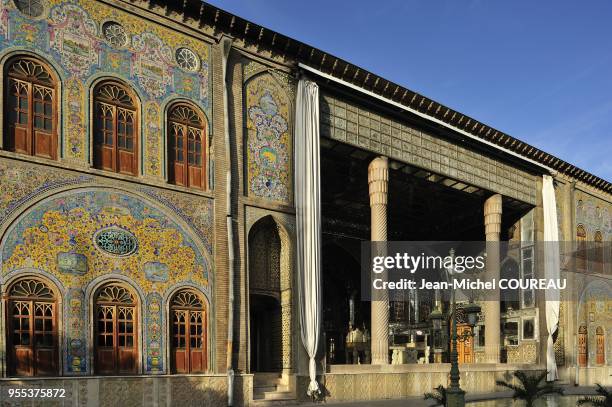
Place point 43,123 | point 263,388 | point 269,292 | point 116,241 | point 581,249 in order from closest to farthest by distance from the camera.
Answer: point 43,123, point 116,241, point 263,388, point 269,292, point 581,249

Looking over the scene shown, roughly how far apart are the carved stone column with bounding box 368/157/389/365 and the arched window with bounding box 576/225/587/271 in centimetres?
1386

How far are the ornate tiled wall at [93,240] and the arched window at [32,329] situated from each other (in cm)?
24

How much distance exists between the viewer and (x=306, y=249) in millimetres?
18609

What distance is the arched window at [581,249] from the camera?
101ft

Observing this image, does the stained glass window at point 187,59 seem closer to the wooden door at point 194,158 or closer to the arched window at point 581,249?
the wooden door at point 194,158

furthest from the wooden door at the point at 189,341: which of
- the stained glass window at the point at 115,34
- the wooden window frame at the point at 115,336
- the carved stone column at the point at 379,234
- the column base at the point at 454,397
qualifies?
the stained glass window at the point at 115,34

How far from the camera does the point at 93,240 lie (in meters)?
14.4

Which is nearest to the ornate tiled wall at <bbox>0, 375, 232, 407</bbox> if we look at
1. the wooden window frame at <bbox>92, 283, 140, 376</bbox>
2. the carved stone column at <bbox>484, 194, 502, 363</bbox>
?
the wooden window frame at <bbox>92, 283, 140, 376</bbox>

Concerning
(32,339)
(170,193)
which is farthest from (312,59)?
(32,339)

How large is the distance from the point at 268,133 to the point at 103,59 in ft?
16.6

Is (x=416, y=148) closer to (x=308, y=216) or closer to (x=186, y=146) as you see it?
(x=308, y=216)

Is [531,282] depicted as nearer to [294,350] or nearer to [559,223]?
[559,223]

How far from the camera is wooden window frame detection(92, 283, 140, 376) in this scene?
14234 millimetres

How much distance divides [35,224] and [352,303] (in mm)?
21609
